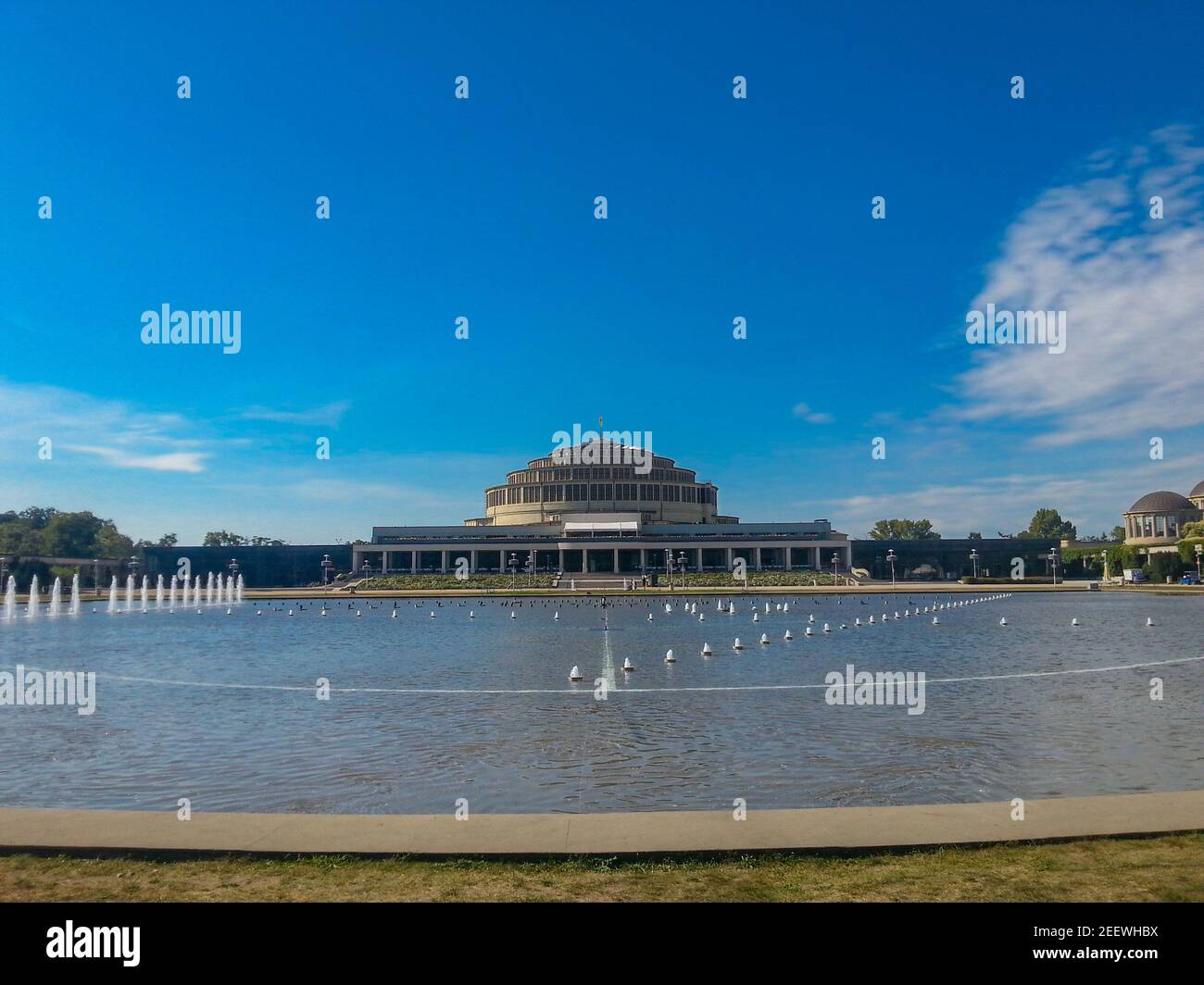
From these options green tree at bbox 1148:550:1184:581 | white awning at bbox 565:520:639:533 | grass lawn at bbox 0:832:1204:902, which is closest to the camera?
grass lawn at bbox 0:832:1204:902

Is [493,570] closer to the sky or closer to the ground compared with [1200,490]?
closer to the ground

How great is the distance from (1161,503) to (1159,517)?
299 cm

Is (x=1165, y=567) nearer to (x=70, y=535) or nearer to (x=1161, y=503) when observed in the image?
(x=1161, y=503)

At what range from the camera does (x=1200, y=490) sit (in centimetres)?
19025

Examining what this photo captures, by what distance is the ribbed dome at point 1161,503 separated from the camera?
175875 mm

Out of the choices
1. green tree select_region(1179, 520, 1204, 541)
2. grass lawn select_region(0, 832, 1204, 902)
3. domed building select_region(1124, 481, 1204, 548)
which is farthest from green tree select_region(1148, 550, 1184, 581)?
grass lawn select_region(0, 832, 1204, 902)

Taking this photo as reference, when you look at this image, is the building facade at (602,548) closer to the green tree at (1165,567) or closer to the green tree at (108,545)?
the green tree at (1165,567)

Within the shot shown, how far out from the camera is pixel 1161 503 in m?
177

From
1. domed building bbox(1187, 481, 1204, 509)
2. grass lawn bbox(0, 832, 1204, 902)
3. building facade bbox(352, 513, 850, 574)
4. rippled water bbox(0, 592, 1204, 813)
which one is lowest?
rippled water bbox(0, 592, 1204, 813)

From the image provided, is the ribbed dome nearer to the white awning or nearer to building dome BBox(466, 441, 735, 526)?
building dome BBox(466, 441, 735, 526)

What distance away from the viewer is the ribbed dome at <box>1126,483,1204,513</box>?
577 feet
